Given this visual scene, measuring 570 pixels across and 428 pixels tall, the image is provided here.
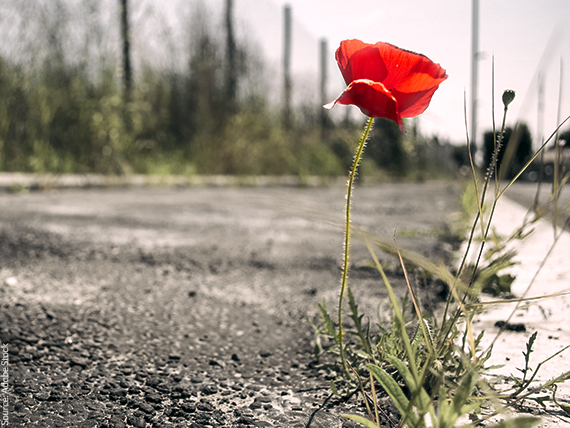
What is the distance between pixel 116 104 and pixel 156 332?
18.7 feet

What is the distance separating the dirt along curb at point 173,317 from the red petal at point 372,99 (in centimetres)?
18

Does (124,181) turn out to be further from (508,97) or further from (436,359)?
(508,97)

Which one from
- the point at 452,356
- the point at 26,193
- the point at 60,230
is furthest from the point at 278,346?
the point at 26,193

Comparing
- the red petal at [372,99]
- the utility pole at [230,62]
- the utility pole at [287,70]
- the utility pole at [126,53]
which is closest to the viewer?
the red petal at [372,99]

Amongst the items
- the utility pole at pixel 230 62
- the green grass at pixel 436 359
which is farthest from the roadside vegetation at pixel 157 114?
the green grass at pixel 436 359

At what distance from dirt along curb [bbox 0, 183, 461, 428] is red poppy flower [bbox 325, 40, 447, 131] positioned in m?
0.19

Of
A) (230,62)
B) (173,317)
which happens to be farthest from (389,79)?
(230,62)

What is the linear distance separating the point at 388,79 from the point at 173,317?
103 centimetres

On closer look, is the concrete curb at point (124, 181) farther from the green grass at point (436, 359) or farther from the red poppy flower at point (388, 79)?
the red poppy flower at point (388, 79)

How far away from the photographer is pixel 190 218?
3605 millimetres

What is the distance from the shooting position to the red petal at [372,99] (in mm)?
741

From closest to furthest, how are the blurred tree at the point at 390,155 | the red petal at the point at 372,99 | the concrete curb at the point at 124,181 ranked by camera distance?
the red petal at the point at 372,99, the concrete curb at the point at 124,181, the blurred tree at the point at 390,155

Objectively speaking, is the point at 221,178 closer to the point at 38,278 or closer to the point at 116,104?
the point at 116,104

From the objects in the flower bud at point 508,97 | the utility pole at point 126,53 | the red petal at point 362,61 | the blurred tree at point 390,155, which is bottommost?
the flower bud at point 508,97
